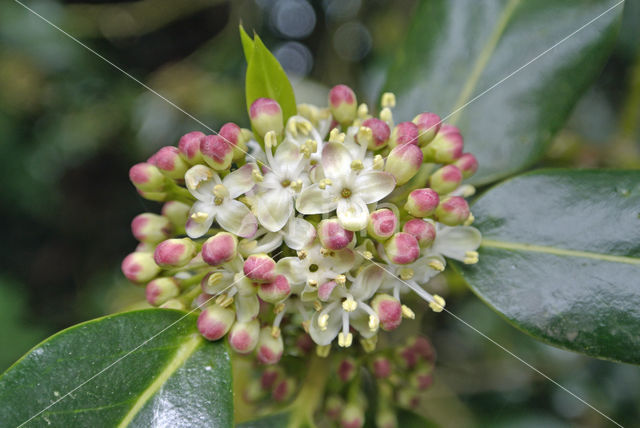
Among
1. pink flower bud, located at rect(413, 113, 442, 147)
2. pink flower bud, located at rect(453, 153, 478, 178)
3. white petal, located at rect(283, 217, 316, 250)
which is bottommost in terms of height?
white petal, located at rect(283, 217, 316, 250)

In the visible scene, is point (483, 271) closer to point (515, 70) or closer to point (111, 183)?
point (515, 70)

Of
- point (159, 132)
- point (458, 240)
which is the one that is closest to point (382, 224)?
point (458, 240)

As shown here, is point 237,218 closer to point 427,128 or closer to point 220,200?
point 220,200

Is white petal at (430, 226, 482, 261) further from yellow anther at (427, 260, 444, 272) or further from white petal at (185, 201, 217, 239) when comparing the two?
white petal at (185, 201, 217, 239)

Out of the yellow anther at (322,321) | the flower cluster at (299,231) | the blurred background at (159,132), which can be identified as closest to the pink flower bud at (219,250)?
the flower cluster at (299,231)

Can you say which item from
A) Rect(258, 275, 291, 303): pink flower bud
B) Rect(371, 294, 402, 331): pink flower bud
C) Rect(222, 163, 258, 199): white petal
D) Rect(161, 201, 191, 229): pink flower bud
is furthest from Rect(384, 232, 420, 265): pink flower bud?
Rect(161, 201, 191, 229): pink flower bud

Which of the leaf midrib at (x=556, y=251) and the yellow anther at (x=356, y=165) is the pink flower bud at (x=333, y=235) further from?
the leaf midrib at (x=556, y=251)
